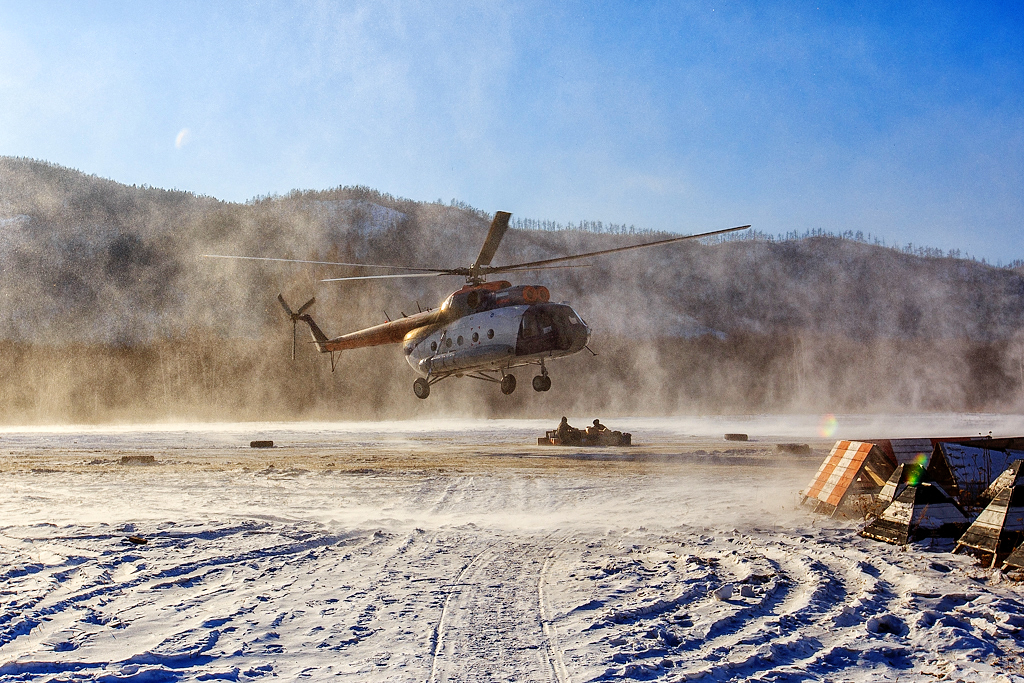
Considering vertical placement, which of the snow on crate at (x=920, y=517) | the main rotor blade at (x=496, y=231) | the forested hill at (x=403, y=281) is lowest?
the snow on crate at (x=920, y=517)

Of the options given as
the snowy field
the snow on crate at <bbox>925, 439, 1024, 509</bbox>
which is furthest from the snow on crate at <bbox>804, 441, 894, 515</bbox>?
the snow on crate at <bbox>925, 439, 1024, 509</bbox>

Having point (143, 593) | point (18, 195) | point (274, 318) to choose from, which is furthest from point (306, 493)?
point (18, 195)

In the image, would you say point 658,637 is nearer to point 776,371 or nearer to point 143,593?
point 143,593

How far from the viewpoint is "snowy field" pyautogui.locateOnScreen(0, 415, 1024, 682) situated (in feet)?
17.9

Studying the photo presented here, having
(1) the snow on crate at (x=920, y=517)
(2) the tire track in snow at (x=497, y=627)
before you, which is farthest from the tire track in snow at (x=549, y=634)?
(1) the snow on crate at (x=920, y=517)

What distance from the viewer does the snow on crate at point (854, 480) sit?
11695 millimetres

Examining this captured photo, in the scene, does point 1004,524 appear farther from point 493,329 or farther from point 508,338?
point 493,329

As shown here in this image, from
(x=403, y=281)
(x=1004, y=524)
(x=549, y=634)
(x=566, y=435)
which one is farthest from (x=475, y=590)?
(x=403, y=281)

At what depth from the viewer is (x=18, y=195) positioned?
90.5 meters

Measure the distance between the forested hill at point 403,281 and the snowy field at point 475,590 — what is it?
6121 cm

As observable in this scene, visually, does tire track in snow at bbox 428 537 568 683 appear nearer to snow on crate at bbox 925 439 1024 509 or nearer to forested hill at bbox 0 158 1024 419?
snow on crate at bbox 925 439 1024 509

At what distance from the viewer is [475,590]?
7520mm

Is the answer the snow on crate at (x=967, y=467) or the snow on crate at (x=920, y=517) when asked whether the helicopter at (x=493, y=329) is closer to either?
the snow on crate at (x=967, y=467)

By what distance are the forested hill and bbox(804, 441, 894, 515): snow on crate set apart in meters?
59.4
